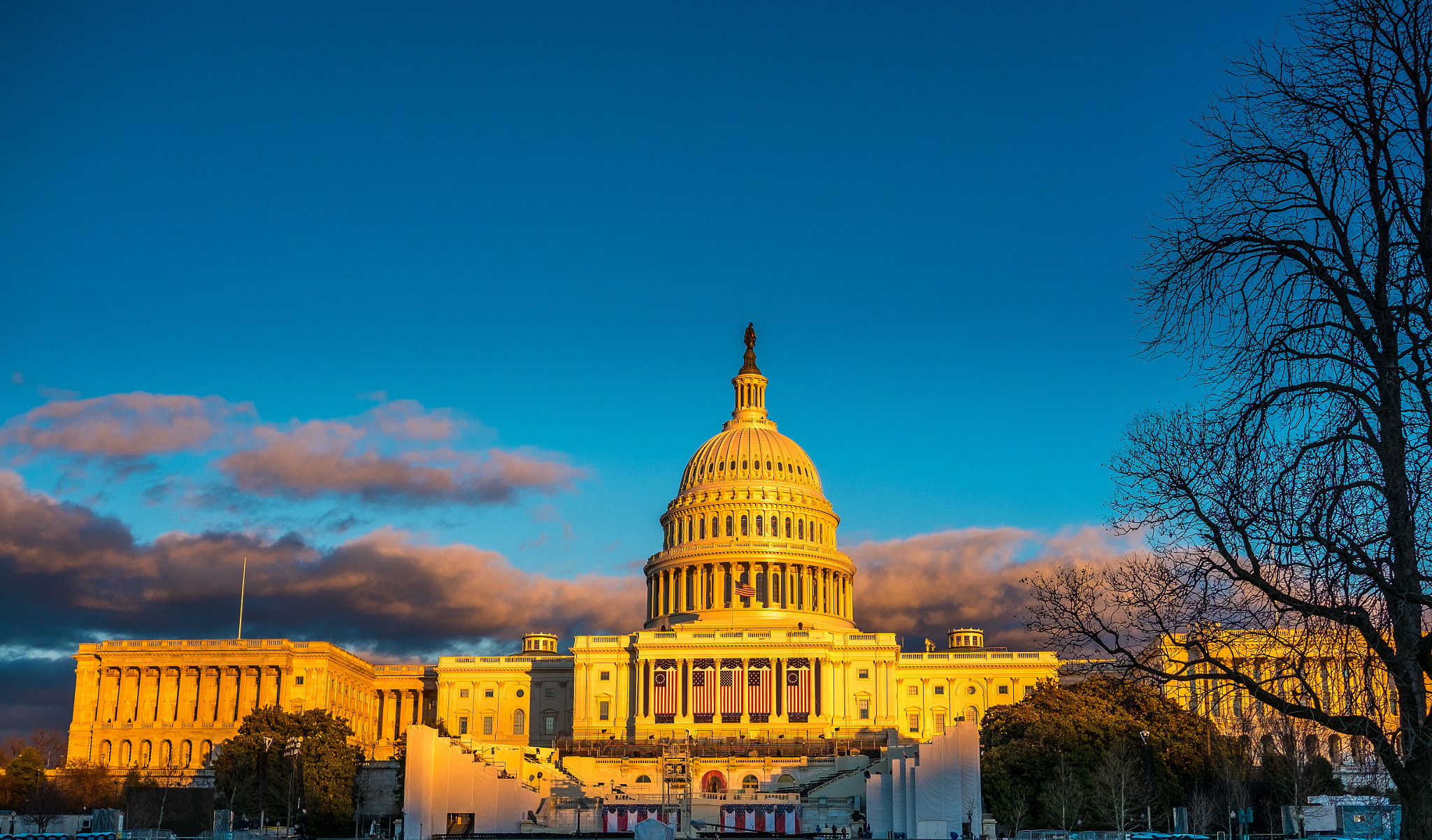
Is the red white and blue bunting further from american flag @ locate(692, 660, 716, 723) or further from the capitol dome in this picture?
the capitol dome

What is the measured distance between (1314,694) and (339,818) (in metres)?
90.8

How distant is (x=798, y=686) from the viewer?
447 ft

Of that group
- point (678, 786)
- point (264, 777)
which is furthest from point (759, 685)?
point (264, 777)

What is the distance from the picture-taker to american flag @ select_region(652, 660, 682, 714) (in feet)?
453

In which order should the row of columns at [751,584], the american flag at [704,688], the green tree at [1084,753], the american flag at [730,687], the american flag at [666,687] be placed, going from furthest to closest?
the row of columns at [751,584]
the american flag at [666,687]
the american flag at [704,688]
the american flag at [730,687]
the green tree at [1084,753]

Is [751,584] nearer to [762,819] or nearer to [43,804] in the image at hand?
[762,819]

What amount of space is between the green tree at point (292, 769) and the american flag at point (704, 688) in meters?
43.0

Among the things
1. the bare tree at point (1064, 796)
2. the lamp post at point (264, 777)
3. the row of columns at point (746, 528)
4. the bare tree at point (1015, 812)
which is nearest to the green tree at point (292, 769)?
the lamp post at point (264, 777)

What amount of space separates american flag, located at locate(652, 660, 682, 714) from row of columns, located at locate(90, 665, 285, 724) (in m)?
40.2

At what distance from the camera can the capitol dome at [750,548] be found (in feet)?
504

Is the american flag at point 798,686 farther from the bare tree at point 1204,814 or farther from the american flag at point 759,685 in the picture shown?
the bare tree at point 1204,814

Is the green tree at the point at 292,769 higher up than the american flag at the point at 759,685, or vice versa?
the american flag at the point at 759,685

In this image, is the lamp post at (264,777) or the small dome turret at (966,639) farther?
the small dome turret at (966,639)

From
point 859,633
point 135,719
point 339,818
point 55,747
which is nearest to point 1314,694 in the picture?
point 339,818
